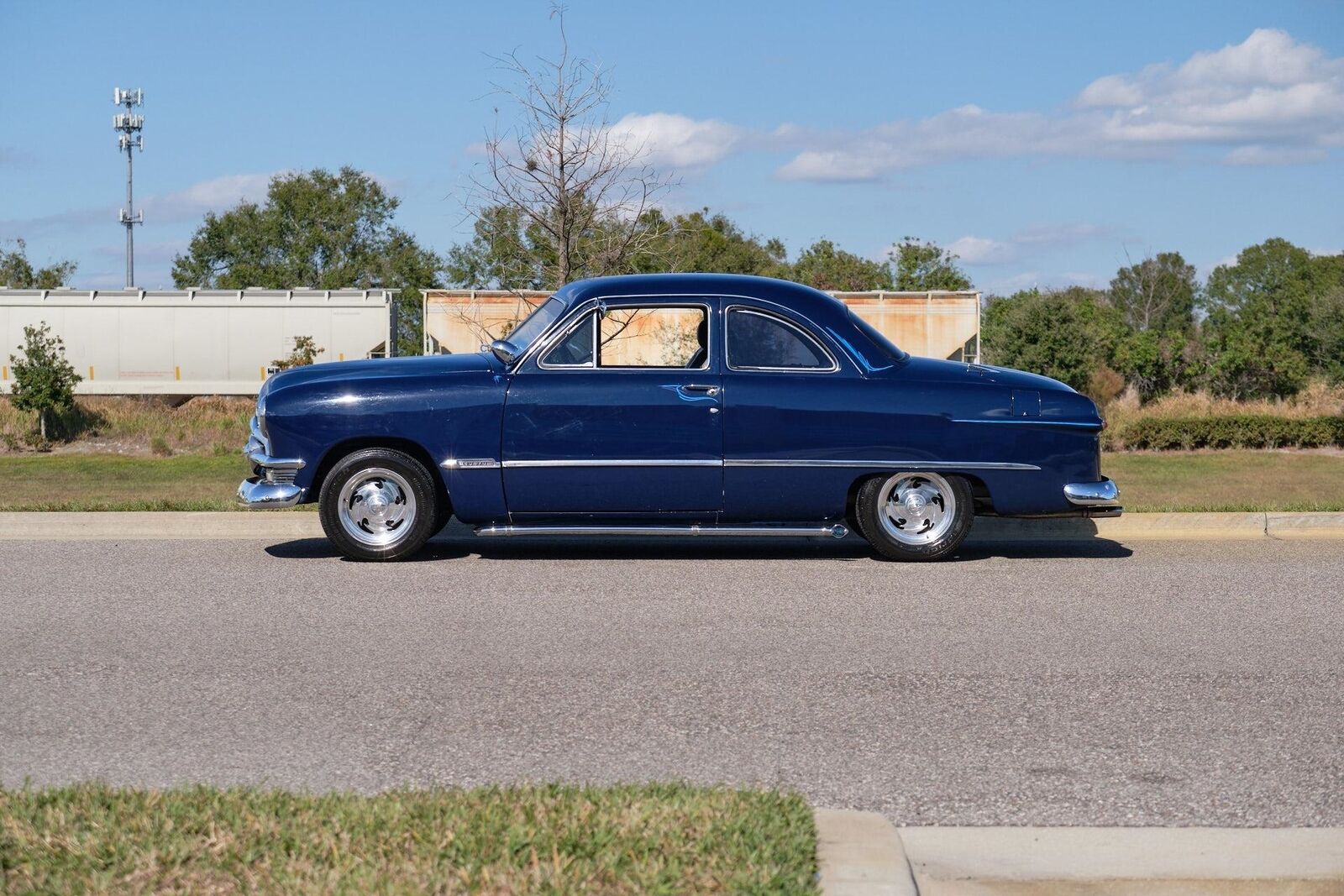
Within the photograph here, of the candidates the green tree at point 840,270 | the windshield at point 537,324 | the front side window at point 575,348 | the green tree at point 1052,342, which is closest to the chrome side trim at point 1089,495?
the front side window at point 575,348

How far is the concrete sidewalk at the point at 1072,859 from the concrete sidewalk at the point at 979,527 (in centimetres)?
650

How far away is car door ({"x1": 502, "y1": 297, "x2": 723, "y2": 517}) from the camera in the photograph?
9.31 metres

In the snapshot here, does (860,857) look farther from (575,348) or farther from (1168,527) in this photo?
(1168,527)

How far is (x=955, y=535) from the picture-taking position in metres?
9.62

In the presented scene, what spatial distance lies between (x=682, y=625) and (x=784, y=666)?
→ 1.06 metres

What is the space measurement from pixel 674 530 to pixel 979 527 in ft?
8.60

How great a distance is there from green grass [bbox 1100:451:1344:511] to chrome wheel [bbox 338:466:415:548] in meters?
5.50

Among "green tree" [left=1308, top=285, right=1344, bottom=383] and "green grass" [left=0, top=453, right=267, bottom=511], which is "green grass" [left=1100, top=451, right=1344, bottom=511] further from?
"green tree" [left=1308, top=285, right=1344, bottom=383]

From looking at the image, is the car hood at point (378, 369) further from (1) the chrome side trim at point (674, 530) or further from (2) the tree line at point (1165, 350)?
(2) the tree line at point (1165, 350)

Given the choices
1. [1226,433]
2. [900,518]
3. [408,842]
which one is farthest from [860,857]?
[1226,433]

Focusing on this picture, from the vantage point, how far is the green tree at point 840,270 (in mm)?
52000

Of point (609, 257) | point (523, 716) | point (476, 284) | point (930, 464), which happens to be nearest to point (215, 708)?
point (523, 716)

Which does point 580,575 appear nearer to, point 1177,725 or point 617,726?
point 617,726

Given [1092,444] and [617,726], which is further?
[1092,444]
